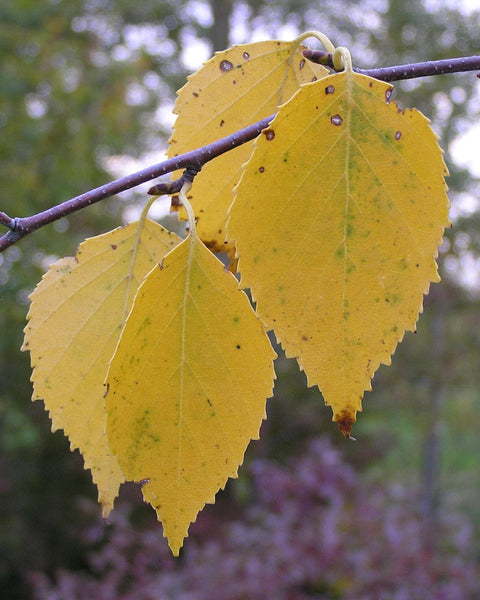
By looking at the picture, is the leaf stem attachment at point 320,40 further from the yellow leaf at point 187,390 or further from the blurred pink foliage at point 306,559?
the blurred pink foliage at point 306,559

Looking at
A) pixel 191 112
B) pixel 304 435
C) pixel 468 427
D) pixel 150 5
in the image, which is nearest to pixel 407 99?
pixel 150 5

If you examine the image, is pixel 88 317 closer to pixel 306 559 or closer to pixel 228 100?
pixel 228 100

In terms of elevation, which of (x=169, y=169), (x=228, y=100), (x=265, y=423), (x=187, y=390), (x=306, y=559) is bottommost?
(x=187, y=390)

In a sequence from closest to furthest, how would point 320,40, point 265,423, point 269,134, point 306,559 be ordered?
point 269,134, point 320,40, point 306,559, point 265,423

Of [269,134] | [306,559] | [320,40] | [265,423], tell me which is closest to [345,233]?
[269,134]

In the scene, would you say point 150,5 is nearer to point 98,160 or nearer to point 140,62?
point 140,62

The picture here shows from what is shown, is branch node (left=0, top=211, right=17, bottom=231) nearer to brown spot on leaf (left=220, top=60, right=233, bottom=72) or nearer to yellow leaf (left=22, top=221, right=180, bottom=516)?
yellow leaf (left=22, top=221, right=180, bottom=516)

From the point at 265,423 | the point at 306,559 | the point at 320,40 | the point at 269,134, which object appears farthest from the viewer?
the point at 265,423
